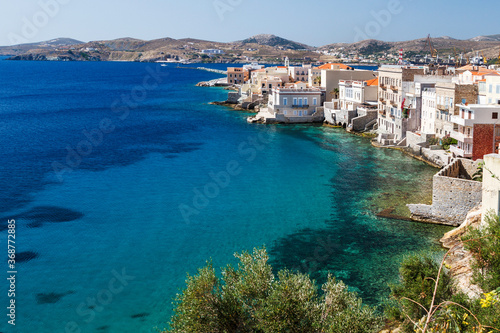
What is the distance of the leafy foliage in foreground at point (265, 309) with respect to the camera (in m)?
11.1

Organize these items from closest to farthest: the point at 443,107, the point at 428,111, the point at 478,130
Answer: the point at 478,130, the point at 443,107, the point at 428,111

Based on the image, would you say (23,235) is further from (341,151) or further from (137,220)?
(341,151)

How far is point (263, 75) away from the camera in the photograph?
80125 mm

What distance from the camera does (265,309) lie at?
11.2 m

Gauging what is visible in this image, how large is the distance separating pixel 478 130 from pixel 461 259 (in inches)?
509

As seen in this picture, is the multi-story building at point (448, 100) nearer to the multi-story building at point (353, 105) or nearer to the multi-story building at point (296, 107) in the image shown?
the multi-story building at point (353, 105)

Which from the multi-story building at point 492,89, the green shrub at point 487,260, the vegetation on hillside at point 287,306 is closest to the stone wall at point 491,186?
the green shrub at point 487,260

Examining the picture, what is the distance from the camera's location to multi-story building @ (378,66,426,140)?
41375 millimetres

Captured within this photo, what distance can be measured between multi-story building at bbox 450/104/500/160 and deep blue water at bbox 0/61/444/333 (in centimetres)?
355

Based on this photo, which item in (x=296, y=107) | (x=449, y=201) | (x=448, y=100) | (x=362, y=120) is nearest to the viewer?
(x=449, y=201)

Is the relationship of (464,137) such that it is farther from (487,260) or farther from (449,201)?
(487,260)

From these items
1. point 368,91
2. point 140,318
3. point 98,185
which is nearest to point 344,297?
point 140,318

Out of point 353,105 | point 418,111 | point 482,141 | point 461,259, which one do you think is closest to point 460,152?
point 482,141

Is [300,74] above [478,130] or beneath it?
above
